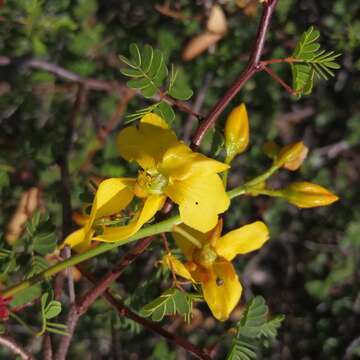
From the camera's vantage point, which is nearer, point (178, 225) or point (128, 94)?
point (178, 225)

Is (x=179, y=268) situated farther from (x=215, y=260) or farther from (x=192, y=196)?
(x=192, y=196)

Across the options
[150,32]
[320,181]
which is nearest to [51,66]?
[150,32]

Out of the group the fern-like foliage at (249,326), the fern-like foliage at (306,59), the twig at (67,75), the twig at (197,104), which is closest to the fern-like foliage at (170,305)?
the fern-like foliage at (249,326)

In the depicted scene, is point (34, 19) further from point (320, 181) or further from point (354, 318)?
point (354, 318)

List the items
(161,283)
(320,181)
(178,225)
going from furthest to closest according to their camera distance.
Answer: (320,181) → (161,283) → (178,225)

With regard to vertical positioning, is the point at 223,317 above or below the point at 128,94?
above

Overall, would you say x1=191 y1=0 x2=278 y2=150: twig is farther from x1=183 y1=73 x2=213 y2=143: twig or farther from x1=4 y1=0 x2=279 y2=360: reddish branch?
x1=183 y1=73 x2=213 y2=143: twig

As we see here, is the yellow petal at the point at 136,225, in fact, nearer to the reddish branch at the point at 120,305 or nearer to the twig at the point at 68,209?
the reddish branch at the point at 120,305
